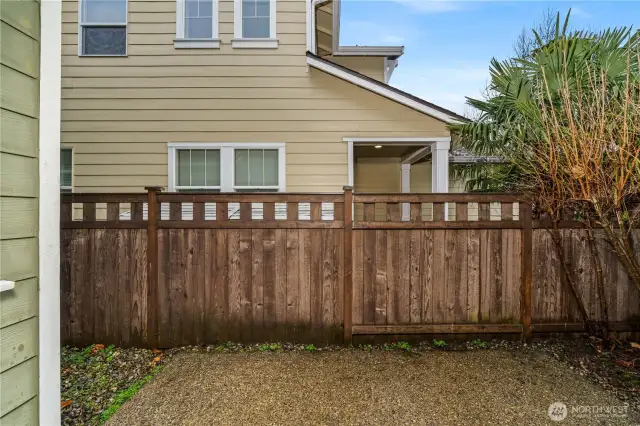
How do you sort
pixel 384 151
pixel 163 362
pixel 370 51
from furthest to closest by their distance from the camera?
pixel 370 51, pixel 384 151, pixel 163 362

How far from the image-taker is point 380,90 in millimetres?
5016

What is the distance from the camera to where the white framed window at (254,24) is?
16.8 feet

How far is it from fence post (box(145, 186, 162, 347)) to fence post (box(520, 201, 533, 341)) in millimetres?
3808

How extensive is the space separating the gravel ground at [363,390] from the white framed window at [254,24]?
174 inches

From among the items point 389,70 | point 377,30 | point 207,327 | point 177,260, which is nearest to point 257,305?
point 207,327

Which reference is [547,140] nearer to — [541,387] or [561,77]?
[561,77]

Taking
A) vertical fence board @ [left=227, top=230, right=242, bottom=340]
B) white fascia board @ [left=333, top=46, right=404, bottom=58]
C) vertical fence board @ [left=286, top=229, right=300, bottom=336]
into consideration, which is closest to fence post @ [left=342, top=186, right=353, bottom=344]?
vertical fence board @ [left=286, top=229, right=300, bottom=336]

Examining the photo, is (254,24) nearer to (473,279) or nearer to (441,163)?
(441,163)

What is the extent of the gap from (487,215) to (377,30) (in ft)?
26.5

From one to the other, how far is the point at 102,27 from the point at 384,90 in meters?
4.46

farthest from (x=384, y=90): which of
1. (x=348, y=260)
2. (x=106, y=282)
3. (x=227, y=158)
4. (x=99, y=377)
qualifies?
(x=99, y=377)

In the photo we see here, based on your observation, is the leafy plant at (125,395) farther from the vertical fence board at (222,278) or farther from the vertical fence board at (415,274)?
the vertical fence board at (415,274)

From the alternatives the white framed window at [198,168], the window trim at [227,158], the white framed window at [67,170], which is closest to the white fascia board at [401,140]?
the window trim at [227,158]

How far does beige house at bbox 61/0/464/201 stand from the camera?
5.15 metres
